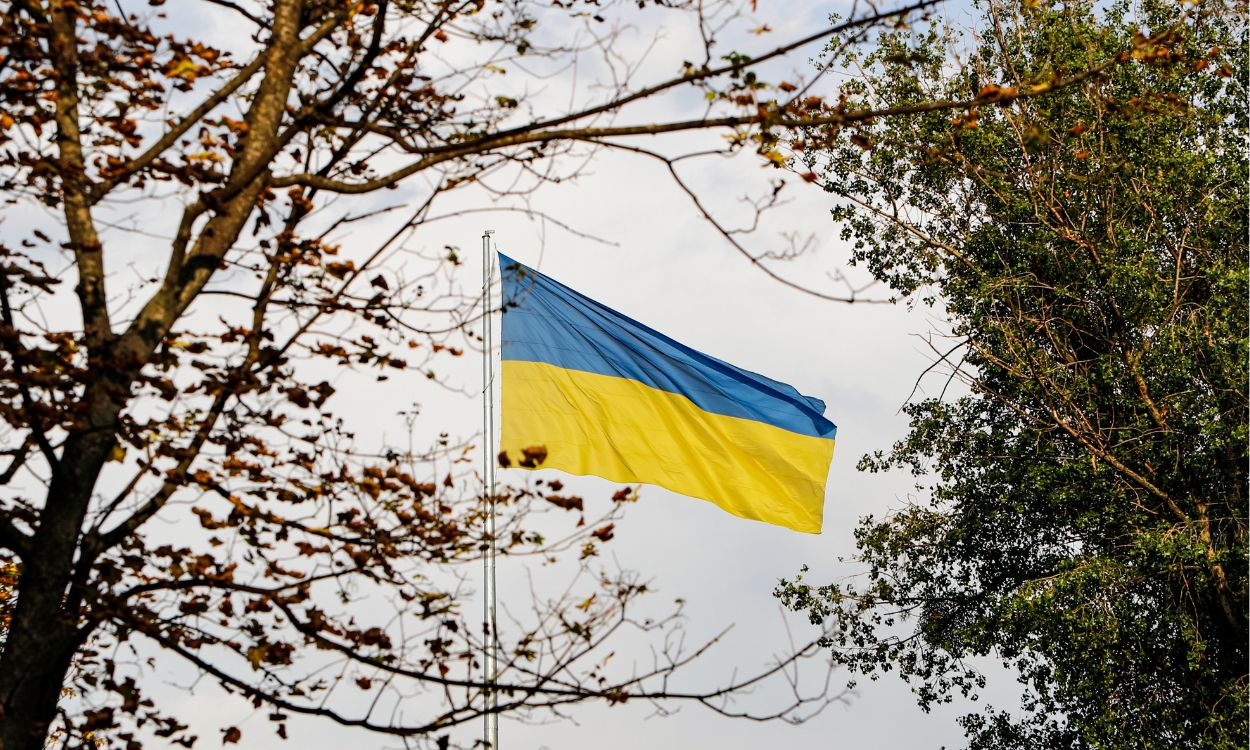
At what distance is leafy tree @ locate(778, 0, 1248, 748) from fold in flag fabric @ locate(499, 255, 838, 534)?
406 cm

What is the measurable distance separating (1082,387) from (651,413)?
6737 millimetres

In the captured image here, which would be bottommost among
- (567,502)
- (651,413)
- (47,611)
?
(47,611)

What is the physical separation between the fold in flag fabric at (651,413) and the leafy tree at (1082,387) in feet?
13.3

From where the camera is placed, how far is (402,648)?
7.63 metres

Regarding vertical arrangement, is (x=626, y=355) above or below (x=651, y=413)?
above

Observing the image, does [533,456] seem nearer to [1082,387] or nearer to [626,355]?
[626,355]

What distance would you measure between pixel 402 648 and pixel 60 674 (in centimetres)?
178

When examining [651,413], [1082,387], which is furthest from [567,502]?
[1082,387]

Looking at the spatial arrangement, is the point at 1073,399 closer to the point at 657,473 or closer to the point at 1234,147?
the point at 1234,147

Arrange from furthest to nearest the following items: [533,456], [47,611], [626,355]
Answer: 1. [626,355]
2. [533,456]
3. [47,611]

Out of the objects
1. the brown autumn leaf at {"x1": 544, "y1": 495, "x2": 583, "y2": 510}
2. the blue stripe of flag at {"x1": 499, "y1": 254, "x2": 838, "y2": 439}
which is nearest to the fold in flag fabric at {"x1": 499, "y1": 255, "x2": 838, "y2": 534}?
the blue stripe of flag at {"x1": 499, "y1": 254, "x2": 838, "y2": 439}

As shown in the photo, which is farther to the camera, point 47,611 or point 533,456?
point 533,456

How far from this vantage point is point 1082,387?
17.3 meters

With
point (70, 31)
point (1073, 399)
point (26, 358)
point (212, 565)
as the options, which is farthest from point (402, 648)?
point (1073, 399)
